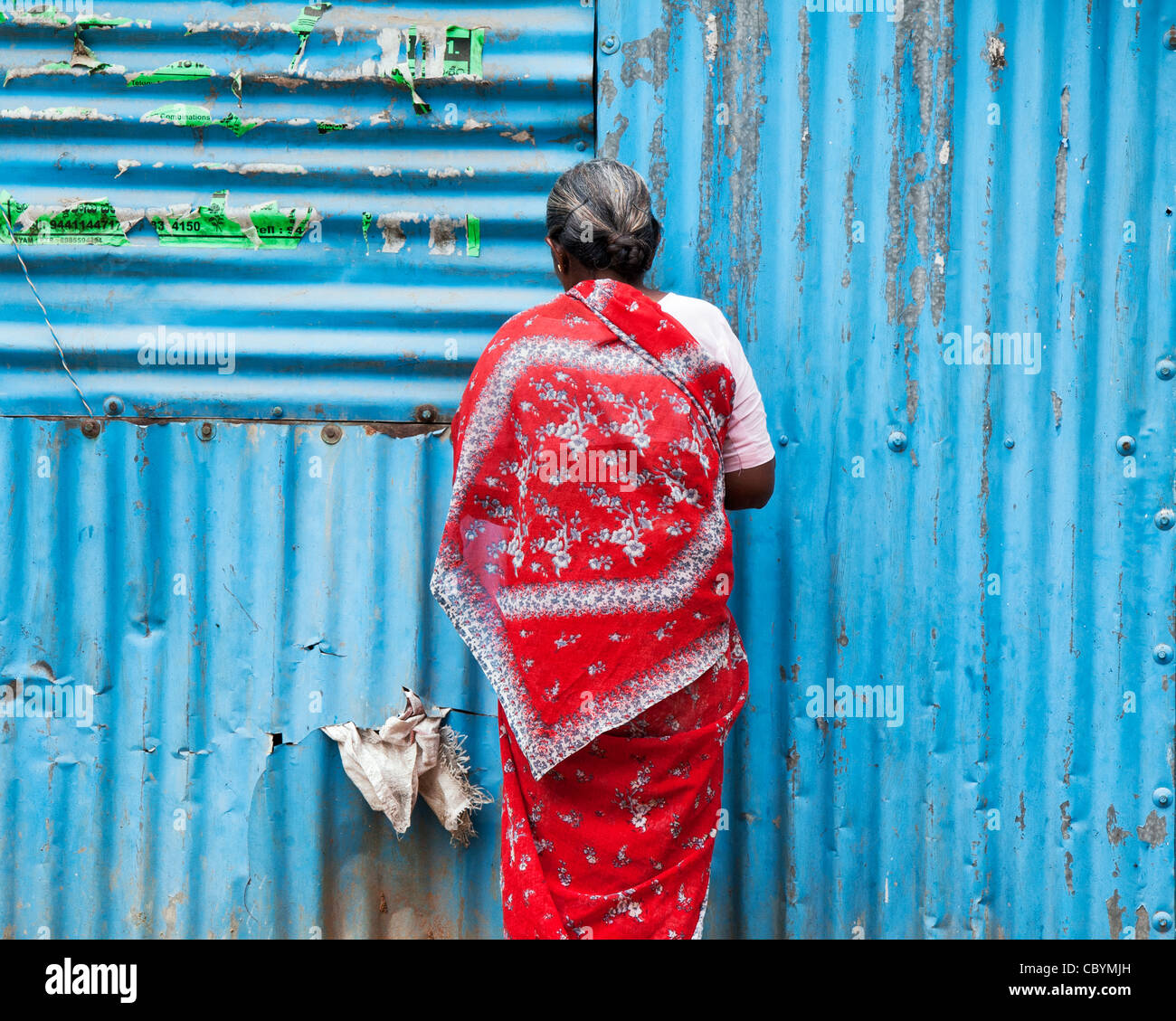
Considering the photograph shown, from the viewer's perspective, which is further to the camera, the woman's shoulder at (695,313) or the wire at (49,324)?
the wire at (49,324)

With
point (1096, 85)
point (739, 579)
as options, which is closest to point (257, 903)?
point (739, 579)

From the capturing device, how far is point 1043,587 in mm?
2236

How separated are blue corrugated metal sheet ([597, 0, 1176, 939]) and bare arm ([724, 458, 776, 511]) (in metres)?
0.36

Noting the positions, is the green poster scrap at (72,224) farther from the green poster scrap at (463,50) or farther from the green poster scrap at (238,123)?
the green poster scrap at (463,50)

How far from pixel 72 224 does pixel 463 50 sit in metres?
1.13

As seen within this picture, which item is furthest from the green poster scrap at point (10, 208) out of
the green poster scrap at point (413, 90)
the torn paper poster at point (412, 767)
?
the torn paper poster at point (412, 767)

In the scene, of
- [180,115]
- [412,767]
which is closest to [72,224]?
[180,115]

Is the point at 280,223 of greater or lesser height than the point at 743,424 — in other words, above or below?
above

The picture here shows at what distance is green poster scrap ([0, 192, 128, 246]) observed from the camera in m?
2.22

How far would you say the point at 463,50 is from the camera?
2195mm

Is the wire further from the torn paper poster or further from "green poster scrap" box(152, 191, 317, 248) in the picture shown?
the torn paper poster

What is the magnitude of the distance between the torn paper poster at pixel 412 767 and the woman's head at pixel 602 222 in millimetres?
1203

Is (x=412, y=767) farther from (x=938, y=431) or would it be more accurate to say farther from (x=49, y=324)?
(x=938, y=431)

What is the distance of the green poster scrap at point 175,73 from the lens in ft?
7.22
